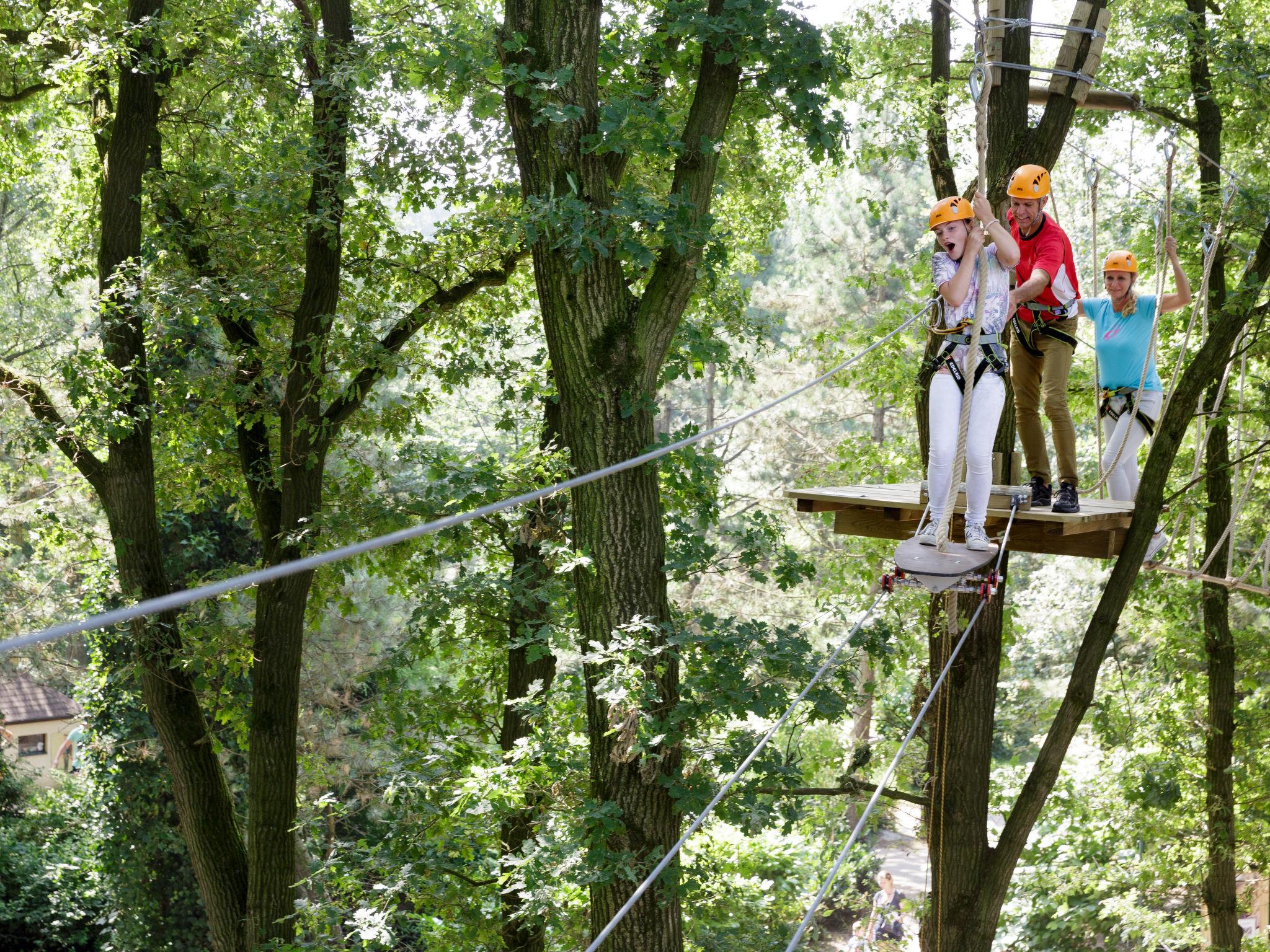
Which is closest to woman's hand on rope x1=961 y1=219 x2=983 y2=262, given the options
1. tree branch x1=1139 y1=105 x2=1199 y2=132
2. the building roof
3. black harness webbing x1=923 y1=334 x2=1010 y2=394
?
black harness webbing x1=923 y1=334 x2=1010 y2=394

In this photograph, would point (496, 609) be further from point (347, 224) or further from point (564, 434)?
point (347, 224)

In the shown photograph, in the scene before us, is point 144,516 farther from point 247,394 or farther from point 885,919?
point 885,919

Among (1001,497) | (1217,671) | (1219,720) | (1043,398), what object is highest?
(1043,398)

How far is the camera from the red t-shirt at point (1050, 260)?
4707 millimetres

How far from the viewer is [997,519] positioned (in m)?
4.93

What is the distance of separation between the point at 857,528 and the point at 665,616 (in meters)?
1.10

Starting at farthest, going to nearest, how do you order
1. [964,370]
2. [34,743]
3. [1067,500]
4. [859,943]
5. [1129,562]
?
[34,743] → [859,943] → [1129,562] → [1067,500] → [964,370]

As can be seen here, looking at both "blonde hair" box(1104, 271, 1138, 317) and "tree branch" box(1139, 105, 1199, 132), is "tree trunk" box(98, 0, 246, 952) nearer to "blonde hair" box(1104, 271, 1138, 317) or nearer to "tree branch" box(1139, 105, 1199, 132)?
"blonde hair" box(1104, 271, 1138, 317)

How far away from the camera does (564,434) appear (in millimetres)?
5293

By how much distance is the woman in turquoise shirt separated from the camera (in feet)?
17.6

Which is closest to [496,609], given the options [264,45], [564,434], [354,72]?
[564,434]

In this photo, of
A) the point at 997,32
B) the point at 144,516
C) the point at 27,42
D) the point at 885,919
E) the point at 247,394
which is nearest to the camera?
the point at 997,32

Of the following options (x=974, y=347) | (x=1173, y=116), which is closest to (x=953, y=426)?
(x=974, y=347)

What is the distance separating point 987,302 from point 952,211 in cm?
43
